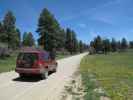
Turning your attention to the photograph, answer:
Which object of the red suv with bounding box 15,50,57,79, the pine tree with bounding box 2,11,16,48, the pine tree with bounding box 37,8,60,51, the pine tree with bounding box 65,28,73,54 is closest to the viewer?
the red suv with bounding box 15,50,57,79

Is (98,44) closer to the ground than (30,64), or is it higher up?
higher up

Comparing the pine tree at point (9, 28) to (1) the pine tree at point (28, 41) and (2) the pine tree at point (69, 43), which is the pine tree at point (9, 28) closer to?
(2) the pine tree at point (69, 43)

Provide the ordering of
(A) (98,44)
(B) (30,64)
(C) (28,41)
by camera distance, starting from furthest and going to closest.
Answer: (C) (28,41), (A) (98,44), (B) (30,64)

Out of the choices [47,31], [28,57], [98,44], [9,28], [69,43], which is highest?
[9,28]

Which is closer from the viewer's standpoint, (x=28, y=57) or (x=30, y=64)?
(x=30, y=64)

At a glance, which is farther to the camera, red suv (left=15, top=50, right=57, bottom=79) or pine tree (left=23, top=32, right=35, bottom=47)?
pine tree (left=23, top=32, right=35, bottom=47)

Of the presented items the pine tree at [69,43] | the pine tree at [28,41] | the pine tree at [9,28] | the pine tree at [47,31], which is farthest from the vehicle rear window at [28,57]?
the pine tree at [28,41]

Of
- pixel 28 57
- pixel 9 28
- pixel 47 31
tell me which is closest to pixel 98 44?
pixel 47 31

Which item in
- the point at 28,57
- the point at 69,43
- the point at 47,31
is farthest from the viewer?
the point at 69,43

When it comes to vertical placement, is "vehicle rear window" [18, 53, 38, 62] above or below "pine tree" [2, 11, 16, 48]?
below

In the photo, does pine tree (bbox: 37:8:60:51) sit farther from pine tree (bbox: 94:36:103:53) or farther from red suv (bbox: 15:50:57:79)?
pine tree (bbox: 94:36:103:53)

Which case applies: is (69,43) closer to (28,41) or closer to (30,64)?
(28,41)

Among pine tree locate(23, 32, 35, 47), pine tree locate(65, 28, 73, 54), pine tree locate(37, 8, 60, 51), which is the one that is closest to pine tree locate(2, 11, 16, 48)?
pine tree locate(37, 8, 60, 51)

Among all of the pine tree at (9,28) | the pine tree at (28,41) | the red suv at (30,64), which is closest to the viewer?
the red suv at (30,64)
